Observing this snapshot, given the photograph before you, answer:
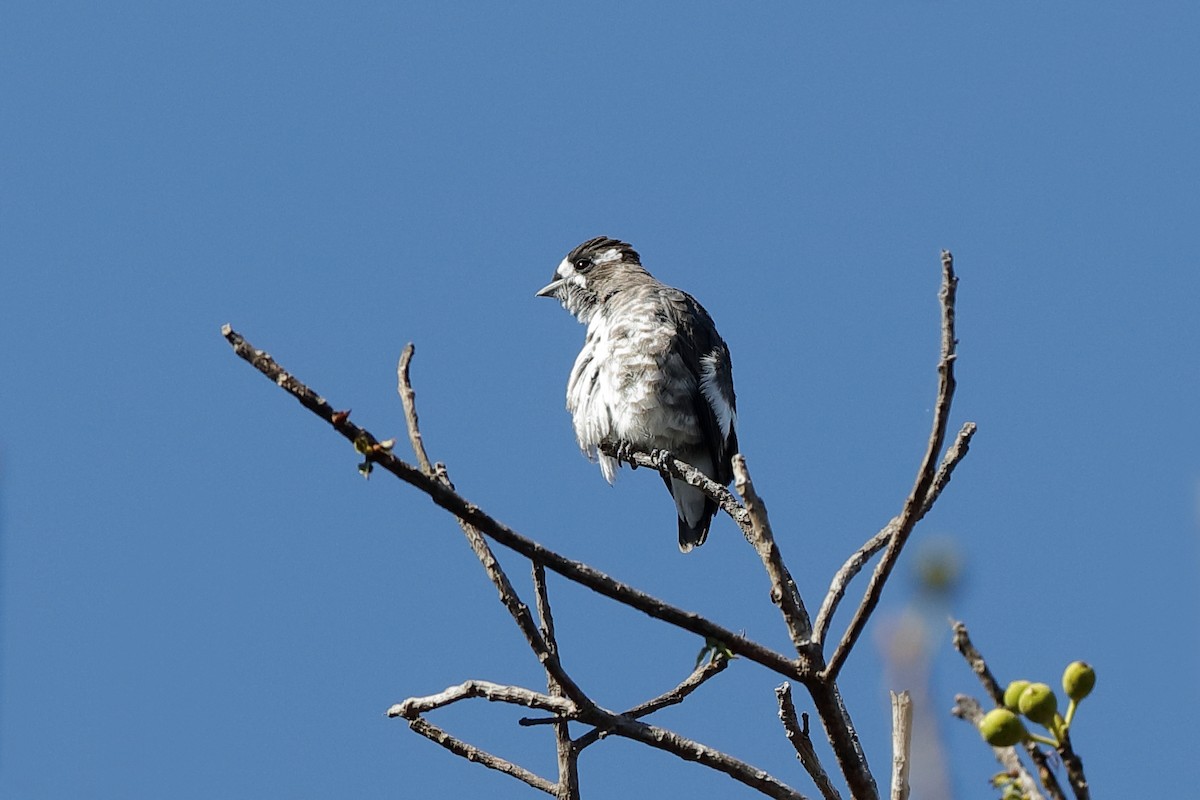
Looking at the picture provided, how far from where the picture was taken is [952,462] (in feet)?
11.3

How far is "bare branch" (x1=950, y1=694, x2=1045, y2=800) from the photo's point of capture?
2.06 m

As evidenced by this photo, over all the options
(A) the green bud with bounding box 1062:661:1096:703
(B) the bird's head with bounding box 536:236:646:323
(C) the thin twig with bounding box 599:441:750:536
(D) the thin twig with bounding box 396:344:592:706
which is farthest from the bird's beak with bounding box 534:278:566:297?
(A) the green bud with bounding box 1062:661:1096:703

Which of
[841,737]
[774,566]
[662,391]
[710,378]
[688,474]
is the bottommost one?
[841,737]

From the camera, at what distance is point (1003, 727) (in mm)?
2066

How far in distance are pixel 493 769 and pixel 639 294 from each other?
217 inches

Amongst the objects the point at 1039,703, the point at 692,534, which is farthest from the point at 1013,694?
the point at 692,534

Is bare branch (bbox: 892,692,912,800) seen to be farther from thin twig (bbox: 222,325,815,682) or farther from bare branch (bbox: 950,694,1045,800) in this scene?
bare branch (bbox: 950,694,1045,800)

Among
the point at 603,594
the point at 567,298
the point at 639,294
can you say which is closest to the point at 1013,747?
the point at 603,594

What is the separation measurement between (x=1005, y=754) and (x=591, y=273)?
8314mm

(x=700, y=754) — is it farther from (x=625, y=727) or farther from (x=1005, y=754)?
(x=1005, y=754)

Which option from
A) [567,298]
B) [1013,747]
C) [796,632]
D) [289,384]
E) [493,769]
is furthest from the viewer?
[567,298]

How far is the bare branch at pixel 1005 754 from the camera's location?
2.06 metres

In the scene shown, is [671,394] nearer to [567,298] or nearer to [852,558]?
[567,298]

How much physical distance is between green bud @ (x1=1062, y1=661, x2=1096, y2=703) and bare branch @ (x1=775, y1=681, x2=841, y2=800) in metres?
1.34
